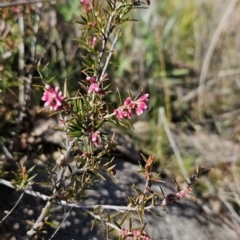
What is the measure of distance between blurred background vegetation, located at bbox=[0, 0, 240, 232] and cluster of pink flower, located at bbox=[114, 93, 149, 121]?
89 cm

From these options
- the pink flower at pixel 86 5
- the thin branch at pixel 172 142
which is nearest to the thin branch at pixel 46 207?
the pink flower at pixel 86 5

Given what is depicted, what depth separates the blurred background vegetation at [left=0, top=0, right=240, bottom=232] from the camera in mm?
2367

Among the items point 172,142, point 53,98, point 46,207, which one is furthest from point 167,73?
point 53,98

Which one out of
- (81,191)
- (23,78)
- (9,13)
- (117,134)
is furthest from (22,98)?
(81,191)

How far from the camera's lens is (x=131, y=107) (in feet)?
4.67

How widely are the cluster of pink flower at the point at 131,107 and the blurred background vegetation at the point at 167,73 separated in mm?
894

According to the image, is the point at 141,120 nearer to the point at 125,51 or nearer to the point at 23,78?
the point at 125,51

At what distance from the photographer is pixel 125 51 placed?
340 cm

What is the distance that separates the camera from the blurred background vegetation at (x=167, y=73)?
7.77ft

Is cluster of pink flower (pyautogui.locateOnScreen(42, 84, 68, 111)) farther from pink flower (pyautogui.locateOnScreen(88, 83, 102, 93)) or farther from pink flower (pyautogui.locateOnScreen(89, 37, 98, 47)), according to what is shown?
pink flower (pyautogui.locateOnScreen(89, 37, 98, 47))

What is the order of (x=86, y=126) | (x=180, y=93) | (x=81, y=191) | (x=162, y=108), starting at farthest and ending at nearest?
(x=180, y=93) → (x=162, y=108) → (x=81, y=191) → (x=86, y=126)

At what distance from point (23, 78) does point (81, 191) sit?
868 mm

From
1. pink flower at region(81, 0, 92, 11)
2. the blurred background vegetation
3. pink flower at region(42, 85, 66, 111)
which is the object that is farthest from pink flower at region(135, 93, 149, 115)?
the blurred background vegetation

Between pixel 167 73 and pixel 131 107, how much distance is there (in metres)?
2.00
